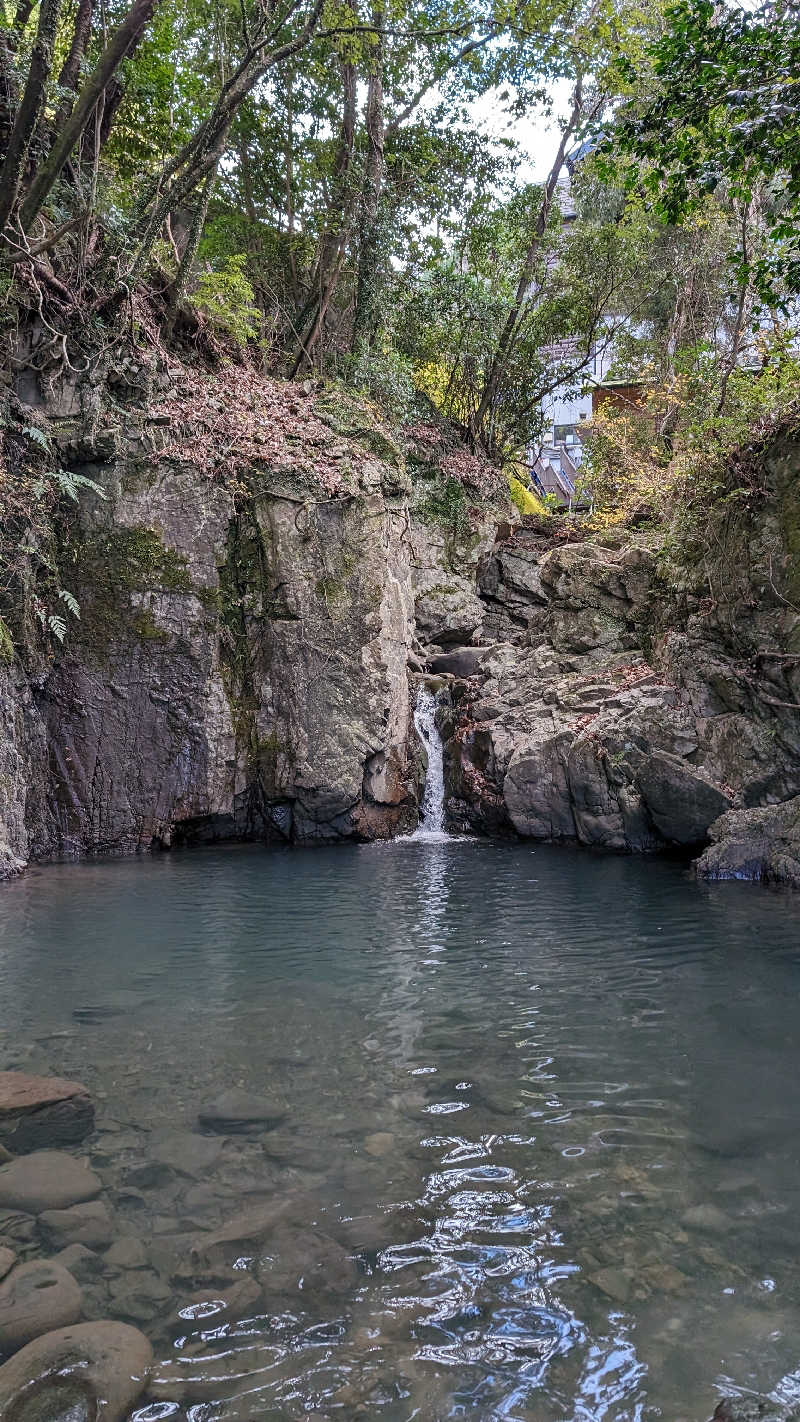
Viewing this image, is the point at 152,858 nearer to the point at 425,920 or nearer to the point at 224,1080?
the point at 425,920

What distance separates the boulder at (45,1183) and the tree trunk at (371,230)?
17599 mm

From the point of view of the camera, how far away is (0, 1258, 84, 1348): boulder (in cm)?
258

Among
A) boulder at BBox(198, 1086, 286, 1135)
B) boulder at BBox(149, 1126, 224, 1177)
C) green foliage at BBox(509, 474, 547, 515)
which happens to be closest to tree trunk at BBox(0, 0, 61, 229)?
boulder at BBox(198, 1086, 286, 1135)

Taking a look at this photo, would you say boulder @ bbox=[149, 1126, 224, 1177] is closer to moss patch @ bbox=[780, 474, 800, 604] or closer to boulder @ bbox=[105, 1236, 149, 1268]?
boulder @ bbox=[105, 1236, 149, 1268]

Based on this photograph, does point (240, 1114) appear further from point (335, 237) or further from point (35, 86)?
point (335, 237)

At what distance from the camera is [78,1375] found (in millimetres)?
2408

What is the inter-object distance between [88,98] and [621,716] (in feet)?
33.8

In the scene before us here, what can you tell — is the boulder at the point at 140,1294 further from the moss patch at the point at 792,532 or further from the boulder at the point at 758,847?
the moss patch at the point at 792,532

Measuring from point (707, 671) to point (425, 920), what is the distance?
23.2ft

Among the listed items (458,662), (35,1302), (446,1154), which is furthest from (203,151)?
(35,1302)

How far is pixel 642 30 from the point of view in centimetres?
→ 1758

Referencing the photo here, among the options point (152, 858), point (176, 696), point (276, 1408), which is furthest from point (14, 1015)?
point (176, 696)

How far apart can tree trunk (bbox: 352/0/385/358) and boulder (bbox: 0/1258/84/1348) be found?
59.7 feet

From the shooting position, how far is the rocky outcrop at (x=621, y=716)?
1212 centimetres
